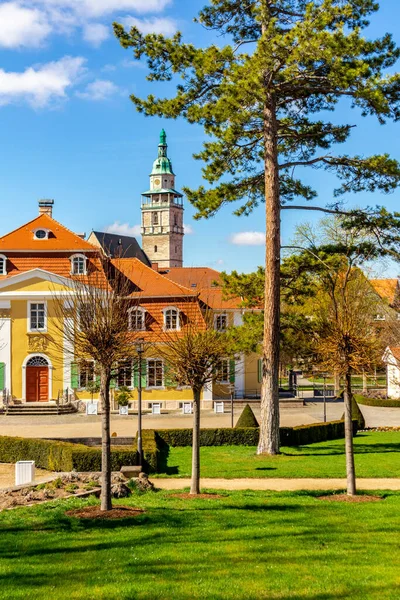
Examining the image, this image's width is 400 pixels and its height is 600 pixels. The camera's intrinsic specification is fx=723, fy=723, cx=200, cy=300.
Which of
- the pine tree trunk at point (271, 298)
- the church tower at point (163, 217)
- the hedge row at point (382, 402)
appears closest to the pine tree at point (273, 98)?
the pine tree trunk at point (271, 298)

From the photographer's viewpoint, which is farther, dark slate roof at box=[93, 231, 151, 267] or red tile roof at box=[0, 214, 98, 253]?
dark slate roof at box=[93, 231, 151, 267]

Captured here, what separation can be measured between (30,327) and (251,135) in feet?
62.0

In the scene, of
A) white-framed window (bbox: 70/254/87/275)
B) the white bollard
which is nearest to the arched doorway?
white-framed window (bbox: 70/254/87/275)

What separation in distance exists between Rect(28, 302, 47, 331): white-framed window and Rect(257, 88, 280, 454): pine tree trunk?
18.0 meters

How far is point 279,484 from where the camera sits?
17.3 meters

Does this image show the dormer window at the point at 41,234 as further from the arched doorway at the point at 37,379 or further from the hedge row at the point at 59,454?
the hedge row at the point at 59,454

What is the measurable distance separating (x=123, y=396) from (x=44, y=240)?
32.4 ft

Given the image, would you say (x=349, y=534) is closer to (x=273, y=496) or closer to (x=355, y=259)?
(x=273, y=496)

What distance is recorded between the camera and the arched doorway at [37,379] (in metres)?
37.3

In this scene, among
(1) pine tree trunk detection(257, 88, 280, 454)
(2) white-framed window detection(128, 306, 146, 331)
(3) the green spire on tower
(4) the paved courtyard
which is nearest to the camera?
(2) white-framed window detection(128, 306, 146, 331)

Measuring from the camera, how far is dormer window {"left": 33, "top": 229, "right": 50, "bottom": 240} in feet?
127

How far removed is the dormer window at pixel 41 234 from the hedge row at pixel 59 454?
18.1 m

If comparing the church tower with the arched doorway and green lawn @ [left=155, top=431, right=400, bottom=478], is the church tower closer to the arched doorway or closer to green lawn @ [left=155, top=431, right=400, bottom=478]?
the arched doorway

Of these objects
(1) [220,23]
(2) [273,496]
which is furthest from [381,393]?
(2) [273,496]
